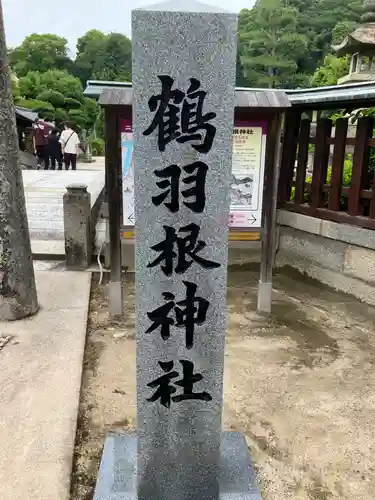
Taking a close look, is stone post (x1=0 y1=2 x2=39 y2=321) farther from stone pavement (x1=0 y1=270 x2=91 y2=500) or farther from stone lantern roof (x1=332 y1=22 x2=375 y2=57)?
stone lantern roof (x1=332 y1=22 x2=375 y2=57)

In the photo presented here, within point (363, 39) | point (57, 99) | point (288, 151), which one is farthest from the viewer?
point (57, 99)

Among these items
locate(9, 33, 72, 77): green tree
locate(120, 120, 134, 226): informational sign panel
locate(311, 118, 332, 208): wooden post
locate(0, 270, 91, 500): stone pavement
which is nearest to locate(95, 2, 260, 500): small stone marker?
locate(0, 270, 91, 500): stone pavement

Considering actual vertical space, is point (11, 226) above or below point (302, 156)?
below

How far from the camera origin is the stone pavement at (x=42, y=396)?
2506 millimetres

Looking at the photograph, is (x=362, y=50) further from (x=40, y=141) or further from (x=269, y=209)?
(x=269, y=209)

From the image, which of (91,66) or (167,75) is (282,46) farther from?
(167,75)

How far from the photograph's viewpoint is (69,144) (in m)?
17.2

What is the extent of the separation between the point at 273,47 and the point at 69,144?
2791 cm

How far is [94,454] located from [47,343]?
4.76ft

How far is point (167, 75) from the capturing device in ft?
6.69

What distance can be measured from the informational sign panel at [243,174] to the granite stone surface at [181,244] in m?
2.46

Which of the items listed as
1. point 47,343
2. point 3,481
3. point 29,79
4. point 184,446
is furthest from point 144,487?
point 29,79

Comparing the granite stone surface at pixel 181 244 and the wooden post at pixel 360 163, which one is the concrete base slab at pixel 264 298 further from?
the granite stone surface at pixel 181 244

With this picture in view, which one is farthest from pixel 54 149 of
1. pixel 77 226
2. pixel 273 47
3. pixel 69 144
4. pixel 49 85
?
pixel 273 47
